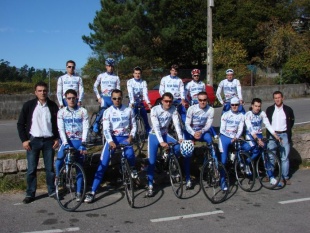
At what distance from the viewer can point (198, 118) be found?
24.9 ft

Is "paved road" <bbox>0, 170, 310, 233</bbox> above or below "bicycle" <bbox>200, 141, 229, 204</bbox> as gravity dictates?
below

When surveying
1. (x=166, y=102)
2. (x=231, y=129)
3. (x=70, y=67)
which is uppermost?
(x=70, y=67)

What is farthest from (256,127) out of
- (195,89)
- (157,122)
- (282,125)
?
(157,122)

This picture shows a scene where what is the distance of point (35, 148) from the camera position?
6.80 m

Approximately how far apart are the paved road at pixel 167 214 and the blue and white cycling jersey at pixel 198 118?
50.0 inches

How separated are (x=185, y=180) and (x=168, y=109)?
1632 mm

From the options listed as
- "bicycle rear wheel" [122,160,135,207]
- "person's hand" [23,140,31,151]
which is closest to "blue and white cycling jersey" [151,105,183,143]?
"bicycle rear wheel" [122,160,135,207]

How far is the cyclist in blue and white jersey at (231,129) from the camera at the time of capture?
770 cm

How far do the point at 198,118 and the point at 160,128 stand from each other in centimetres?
83

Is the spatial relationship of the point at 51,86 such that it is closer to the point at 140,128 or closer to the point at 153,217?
the point at 140,128

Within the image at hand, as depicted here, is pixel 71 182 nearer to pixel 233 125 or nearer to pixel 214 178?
pixel 214 178

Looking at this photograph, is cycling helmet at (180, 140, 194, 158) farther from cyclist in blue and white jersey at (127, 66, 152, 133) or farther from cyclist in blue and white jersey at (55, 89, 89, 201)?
cyclist in blue and white jersey at (127, 66, 152, 133)

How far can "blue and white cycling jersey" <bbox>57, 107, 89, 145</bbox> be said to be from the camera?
6.72 metres

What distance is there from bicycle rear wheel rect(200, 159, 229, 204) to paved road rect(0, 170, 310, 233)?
174 mm
